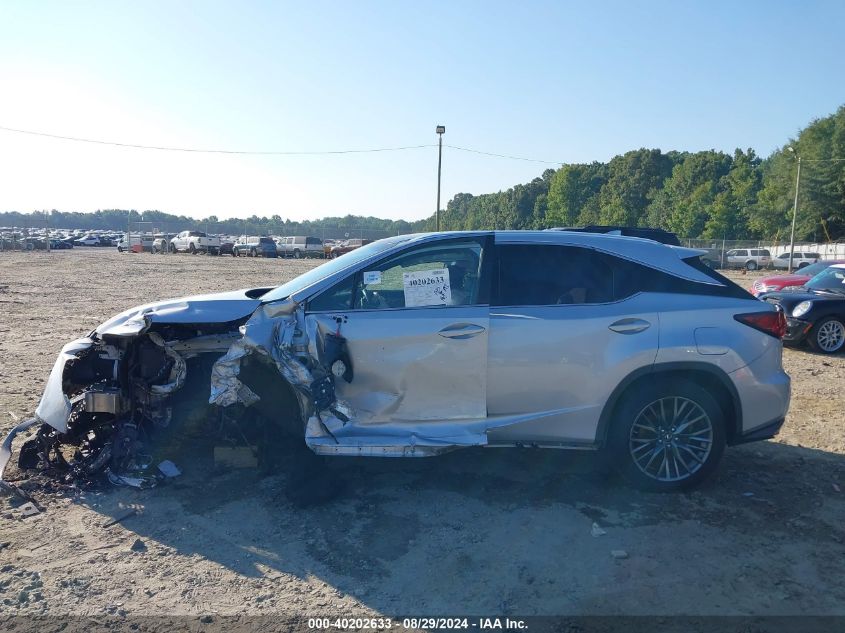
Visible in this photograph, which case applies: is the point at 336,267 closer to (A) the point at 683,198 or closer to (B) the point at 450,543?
(B) the point at 450,543

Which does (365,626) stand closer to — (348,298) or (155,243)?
(348,298)

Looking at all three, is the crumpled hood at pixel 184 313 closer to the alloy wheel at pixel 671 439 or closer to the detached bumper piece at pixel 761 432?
the alloy wheel at pixel 671 439

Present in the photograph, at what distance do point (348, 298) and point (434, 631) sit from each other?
2365mm

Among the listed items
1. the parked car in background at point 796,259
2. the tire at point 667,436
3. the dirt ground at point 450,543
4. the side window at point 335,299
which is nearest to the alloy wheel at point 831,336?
the dirt ground at point 450,543

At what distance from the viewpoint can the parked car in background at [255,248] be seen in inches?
2153

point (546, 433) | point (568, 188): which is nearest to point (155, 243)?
point (568, 188)

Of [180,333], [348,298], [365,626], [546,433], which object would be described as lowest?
[365,626]

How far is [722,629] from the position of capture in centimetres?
325

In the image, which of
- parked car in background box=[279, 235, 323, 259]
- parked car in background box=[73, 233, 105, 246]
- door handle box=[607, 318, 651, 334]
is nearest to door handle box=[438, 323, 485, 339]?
door handle box=[607, 318, 651, 334]

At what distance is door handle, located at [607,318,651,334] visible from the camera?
4.60 m

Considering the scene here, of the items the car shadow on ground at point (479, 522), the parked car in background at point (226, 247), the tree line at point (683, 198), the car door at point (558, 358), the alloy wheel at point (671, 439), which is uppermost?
the tree line at point (683, 198)

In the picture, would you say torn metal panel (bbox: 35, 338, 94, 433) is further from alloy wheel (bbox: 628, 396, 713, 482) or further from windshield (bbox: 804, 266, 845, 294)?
windshield (bbox: 804, 266, 845, 294)

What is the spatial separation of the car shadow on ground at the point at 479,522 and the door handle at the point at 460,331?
121 centimetres

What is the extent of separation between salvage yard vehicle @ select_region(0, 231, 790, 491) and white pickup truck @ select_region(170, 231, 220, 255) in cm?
5308
